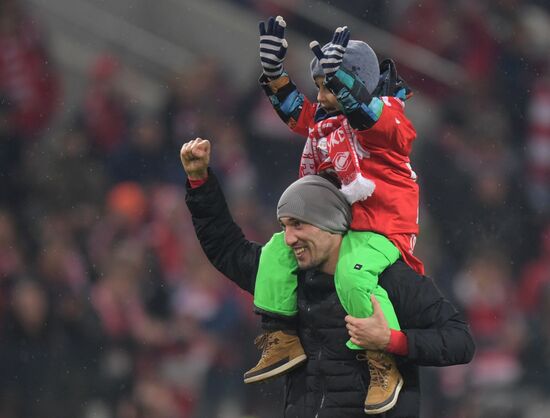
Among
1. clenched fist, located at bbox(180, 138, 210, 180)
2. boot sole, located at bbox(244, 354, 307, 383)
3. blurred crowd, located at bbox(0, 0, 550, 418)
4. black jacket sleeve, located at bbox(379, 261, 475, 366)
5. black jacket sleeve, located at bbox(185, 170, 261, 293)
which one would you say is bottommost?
blurred crowd, located at bbox(0, 0, 550, 418)

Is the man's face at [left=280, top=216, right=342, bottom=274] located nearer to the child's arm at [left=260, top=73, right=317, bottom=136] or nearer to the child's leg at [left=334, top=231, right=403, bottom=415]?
the child's leg at [left=334, top=231, right=403, bottom=415]

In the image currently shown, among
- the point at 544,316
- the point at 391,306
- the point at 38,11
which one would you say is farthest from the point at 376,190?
the point at 38,11

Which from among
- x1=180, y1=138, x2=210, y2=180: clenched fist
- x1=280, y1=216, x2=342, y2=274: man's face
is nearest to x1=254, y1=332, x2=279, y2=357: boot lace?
x1=280, y1=216, x2=342, y2=274: man's face

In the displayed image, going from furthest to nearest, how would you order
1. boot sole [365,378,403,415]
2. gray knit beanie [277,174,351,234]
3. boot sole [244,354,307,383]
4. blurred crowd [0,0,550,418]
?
blurred crowd [0,0,550,418]
boot sole [244,354,307,383]
gray knit beanie [277,174,351,234]
boot sole [365,378,403,415]

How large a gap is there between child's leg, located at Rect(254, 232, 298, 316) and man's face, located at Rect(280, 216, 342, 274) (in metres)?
0.06

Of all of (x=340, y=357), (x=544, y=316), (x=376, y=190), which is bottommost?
(x=544, y=316)

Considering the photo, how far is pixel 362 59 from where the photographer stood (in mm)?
3840

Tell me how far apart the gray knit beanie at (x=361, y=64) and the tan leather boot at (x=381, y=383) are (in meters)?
0.76

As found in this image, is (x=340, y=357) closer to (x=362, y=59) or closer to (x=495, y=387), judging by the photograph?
(x=362, y=59)

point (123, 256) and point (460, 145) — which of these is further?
point (460, 145)

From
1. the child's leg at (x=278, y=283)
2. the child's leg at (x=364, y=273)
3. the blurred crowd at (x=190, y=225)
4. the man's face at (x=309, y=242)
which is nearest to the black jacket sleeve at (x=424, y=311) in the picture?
the child's leg at (x=364, y=273)

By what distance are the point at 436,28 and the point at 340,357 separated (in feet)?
15.3

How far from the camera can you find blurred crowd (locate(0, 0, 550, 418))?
23.3 feet

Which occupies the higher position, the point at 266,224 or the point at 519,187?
the point at 519,187
